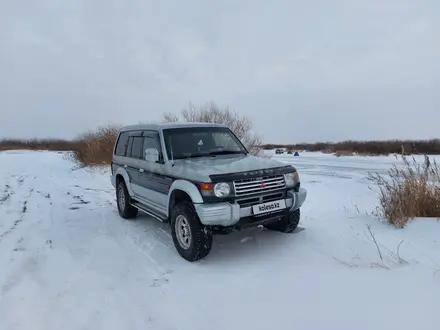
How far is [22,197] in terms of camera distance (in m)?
9.81

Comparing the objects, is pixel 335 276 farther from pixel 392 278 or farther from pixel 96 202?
pixel 96 202

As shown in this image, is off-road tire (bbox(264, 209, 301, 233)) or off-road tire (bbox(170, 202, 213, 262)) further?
off-road tire (bbox(264, 209, 301, 233))

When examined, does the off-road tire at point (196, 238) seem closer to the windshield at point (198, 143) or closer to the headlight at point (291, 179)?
the windshield at point (198, 143)

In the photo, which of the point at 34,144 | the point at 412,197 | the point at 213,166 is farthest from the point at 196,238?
the point at 34,144

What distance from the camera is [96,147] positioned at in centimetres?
1928

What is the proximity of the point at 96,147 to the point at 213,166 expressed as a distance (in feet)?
52.9

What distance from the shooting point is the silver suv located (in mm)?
4418

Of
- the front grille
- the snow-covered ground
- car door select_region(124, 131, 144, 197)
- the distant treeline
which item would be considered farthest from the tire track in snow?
the distant treeline

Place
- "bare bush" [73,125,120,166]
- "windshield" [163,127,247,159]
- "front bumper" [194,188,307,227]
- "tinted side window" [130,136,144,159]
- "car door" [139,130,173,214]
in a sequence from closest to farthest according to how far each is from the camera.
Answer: "front bumper" [194,188,307,227]
"car door" [139,130,173,214]
"windshield" [163,127,247,159]
"tinted side window" [130,136,144,159]
"bare bush" [73,125,120,166]

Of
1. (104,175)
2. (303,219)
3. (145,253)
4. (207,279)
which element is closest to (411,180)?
(303,219)

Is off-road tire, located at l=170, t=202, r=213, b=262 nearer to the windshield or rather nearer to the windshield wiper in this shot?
the windshield

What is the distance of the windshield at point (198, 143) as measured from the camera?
5.62m

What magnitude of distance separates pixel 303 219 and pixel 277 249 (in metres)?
1.66

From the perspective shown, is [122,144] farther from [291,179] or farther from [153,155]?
[291,179]
